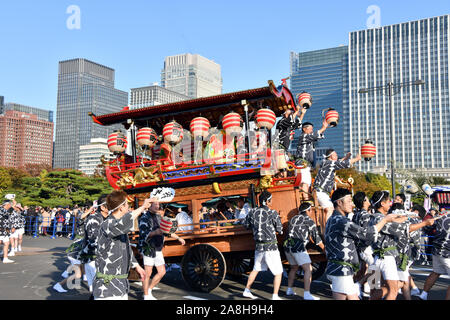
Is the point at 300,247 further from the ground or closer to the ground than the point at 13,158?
closer to the ground

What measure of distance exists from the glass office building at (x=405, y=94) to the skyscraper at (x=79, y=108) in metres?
105

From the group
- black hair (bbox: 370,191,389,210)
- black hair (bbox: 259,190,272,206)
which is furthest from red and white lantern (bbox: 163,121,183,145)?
black hair (bbox: 370,191,389,210)

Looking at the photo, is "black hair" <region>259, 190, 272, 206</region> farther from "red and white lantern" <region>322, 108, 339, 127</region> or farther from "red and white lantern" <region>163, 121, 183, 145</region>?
"red and white lantern" <region>163, 121, 183, 145</region>

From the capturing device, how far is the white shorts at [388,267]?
19.2 ft

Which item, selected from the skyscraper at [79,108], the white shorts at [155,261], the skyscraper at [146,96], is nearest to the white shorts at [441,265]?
the white shorts at [155,261]

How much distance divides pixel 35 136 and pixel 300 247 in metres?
172

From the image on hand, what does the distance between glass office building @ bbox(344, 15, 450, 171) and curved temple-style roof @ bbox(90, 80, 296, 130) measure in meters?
116

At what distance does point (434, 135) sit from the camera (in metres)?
119

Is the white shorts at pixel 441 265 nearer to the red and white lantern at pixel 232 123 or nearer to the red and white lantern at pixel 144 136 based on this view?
the red and white lantern at pixel 232 123

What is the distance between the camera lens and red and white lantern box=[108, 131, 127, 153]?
1053 cm

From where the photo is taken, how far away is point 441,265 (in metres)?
6.80

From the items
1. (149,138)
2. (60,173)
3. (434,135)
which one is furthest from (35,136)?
(149,138)
